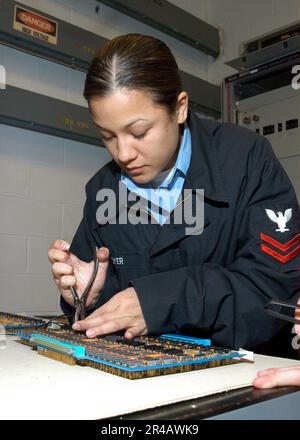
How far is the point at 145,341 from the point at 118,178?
1.88 ft

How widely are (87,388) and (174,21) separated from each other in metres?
2.82

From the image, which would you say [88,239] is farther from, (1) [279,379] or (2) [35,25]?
(2) [35,25]

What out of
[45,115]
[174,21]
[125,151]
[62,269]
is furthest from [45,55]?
[62,269]

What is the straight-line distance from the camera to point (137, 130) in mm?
991

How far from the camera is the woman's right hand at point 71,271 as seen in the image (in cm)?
99

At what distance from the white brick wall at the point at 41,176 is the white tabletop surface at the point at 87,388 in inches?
62.7

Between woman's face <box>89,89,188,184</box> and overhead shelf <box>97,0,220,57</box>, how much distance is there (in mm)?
1820

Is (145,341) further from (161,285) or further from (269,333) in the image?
(269,333)

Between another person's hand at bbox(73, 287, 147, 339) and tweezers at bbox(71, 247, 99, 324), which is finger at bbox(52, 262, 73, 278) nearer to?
tweezers at bbox(71, 247, 99, 324)

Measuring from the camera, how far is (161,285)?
869 millimetres

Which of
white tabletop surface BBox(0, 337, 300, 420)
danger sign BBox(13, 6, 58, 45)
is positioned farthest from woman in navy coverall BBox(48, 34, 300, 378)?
danger sign BBox(13, 6, 58, 45)

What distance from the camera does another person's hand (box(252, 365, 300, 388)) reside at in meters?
0.58

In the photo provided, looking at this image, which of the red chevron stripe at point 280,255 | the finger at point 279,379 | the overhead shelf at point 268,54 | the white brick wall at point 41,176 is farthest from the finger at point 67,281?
the overhead shelf at point 268,54
